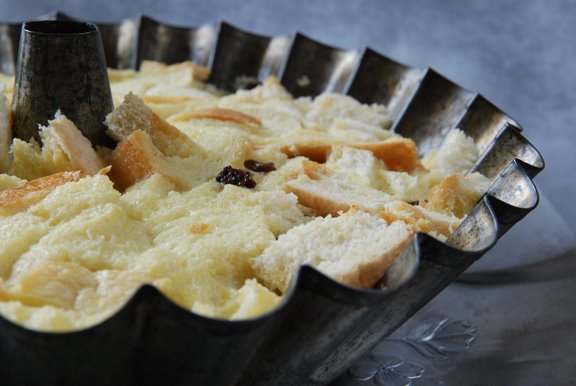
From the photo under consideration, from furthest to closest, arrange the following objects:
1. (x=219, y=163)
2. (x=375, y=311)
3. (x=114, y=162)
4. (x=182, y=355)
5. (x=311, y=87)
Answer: (x=311, y=87) < (x=219, y=163) < (x=114, y=162) < (x=375, y=311) < (x=182, y=355)

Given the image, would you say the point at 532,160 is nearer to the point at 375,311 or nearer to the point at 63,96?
the point at 375,311

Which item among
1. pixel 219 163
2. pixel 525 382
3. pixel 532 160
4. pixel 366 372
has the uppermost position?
pixel 532 160

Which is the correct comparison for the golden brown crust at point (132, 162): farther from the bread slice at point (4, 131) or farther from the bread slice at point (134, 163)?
the bread slice at point (4, 131)

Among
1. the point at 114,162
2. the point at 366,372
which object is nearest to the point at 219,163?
the point at 114,162

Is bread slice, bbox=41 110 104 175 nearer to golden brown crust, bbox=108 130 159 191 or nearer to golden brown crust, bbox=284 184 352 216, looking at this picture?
golden brown crust, bbox=108 130 159 191

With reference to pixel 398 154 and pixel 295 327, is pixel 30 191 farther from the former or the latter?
pixel 398 154

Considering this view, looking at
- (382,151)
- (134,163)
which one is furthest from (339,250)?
(382,151)
